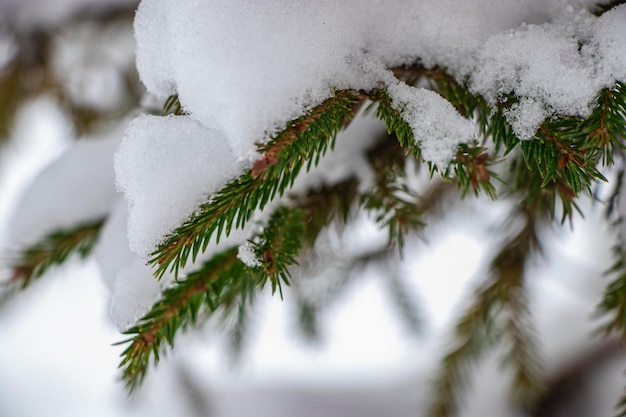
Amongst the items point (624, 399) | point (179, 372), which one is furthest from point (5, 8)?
point (624, 399)

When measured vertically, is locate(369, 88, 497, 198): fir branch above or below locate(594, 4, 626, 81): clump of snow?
below

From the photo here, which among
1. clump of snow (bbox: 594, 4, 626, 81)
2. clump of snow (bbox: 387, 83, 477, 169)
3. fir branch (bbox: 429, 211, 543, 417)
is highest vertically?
clump of snow (bbox: 594, 4, 626, 81)

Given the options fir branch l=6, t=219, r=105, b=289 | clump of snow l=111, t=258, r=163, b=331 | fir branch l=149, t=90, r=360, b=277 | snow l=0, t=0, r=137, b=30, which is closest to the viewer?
fir branch l=149, t=90, r=360, b=277

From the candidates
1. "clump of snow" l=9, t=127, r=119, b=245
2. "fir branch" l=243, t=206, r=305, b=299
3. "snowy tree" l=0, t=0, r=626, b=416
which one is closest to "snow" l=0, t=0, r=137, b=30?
"clump of snow" l=9, t=127, r=119, b=245

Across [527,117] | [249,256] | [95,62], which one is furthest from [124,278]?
[95,62]

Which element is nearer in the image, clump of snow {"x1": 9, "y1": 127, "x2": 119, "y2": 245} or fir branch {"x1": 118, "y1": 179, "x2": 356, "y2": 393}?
fir branch {"x1": 118, "y1": 179, "x2": 356, "y2": 393}

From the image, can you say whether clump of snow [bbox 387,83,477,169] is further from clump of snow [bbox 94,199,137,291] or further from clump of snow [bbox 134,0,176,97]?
clump of snow [bbox 94,199,137,291]

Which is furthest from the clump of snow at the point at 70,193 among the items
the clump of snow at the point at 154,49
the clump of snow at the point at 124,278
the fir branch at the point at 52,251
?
the clump of snow at the point at 154,49

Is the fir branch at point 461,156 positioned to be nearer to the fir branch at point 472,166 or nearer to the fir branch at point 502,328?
the fir branch at point 472,166
